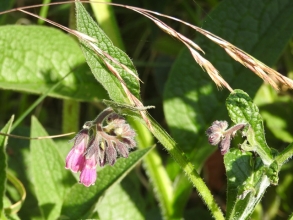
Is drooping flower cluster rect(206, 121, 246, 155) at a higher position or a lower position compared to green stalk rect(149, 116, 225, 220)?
higher

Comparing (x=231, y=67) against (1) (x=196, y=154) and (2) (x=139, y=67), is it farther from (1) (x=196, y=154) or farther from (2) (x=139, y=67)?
(2) (x=139, y=67)

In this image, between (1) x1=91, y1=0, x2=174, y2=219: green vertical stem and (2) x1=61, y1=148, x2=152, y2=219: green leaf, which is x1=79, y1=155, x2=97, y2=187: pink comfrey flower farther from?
(1) x1=91, y1=0, x2=174, y2=219: green vertical stem

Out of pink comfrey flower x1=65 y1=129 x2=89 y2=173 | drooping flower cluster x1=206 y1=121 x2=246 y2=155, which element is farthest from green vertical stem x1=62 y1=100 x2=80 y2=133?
Answer: drooping flower cluster x1=206 y1=121 x2=246 y2=155

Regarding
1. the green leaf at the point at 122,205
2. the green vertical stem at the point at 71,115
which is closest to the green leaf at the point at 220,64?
the green leaf at the point at 122,205

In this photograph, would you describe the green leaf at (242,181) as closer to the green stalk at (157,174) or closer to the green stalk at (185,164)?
the green stalk at (185,164)

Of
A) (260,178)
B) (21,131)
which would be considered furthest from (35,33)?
(260,178)

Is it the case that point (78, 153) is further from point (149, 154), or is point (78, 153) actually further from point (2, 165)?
point (149, 154)
